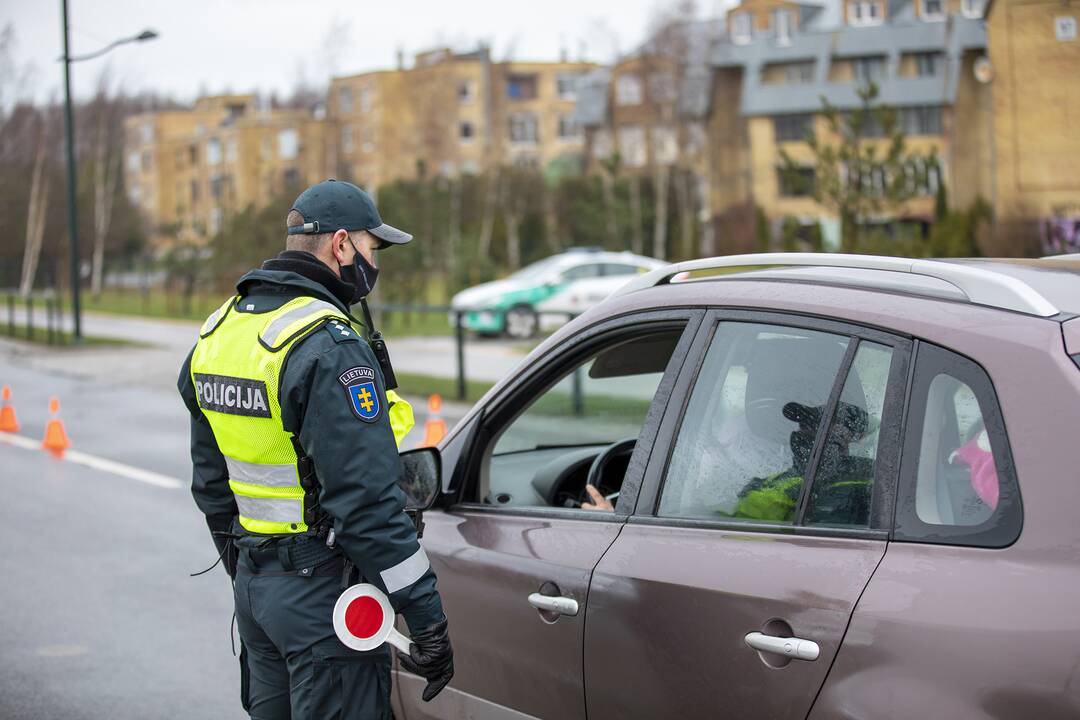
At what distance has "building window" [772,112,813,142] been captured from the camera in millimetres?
58000

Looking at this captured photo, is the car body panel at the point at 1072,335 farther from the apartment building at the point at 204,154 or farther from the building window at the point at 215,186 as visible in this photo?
the building window at the point at 215,186

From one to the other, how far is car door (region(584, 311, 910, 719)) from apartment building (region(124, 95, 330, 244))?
2733 inches

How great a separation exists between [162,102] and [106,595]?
15567 cm

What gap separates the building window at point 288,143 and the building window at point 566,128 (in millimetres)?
20156

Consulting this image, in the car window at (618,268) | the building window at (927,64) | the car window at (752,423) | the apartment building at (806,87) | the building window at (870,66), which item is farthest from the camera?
the building window at (870,66)

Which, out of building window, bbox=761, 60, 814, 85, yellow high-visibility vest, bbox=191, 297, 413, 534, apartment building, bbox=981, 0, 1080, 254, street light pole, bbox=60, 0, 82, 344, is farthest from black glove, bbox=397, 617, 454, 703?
building window, bbox=761, 60, 814, 85

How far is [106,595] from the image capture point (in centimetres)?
723

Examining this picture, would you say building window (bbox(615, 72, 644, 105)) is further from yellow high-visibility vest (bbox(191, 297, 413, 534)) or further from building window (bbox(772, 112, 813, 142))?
yellow high-visibility vest (bbox(191, 297, 413, 534))

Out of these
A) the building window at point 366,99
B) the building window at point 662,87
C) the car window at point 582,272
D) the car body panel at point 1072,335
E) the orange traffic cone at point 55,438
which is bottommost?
the orange traffic cone at point 55,438

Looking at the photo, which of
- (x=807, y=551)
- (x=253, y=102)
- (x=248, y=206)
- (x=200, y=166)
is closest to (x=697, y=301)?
(x=807, y=551)

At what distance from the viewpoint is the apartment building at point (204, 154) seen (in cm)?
8938

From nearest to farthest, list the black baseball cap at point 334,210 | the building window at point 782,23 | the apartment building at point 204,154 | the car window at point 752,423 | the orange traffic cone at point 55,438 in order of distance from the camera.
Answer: the car window at point 752,423 < the black baseball cap at point 334,210 < the orange traffic cone at point 55,438 < the building window at point 782,23 < the apartment building at point 204,154

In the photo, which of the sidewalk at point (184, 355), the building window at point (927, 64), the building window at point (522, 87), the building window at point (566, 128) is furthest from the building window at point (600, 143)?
the sidewalk at point (184, 355)

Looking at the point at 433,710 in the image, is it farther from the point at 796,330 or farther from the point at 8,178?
the point at 8,178
